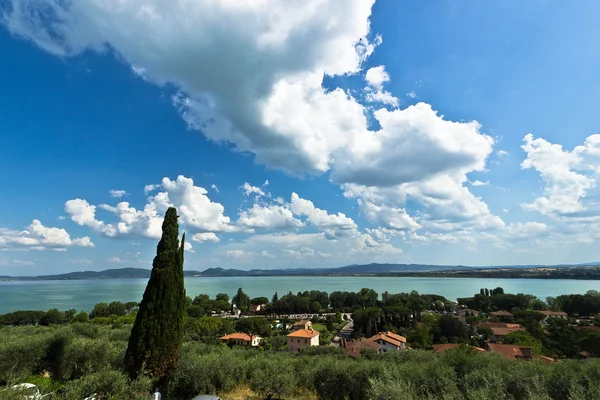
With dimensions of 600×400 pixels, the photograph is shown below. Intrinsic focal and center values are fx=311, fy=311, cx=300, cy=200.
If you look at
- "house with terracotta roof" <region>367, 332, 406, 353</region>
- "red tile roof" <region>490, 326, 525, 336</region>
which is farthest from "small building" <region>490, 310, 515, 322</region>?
"house with terracotta roof" <region>367, 332, 406, 353</region>

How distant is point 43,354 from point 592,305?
3973 inches

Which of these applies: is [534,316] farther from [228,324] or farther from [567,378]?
[567,378]

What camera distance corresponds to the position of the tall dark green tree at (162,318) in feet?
40.9

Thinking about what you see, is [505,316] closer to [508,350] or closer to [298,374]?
[508,350]

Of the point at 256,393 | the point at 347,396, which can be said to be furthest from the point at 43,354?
the point at 347,396

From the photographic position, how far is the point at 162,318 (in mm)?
13148

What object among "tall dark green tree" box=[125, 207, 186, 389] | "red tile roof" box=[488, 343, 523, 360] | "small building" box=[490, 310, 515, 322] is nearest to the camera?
"tall dark green tree" box=[125, 207, 186, 389]

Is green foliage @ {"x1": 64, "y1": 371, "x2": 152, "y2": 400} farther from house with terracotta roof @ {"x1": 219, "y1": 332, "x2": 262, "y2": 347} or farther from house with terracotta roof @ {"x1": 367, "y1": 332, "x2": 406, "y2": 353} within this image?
house with terracotta roof @ {"x1": 219, "y1": 332, "x2": 262, "y2": 347}

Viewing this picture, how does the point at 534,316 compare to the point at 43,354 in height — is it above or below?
below

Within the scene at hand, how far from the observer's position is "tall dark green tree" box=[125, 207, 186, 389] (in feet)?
40.9

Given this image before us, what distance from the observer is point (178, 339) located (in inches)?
527

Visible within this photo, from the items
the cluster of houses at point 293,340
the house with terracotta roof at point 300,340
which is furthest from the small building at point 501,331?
the house with terracotta roof at point 300,340

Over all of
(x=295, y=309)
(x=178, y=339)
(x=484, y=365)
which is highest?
(x=178, y=339)

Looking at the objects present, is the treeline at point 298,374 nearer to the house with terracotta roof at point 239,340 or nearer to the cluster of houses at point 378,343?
the cluster of houses at point 378,343
